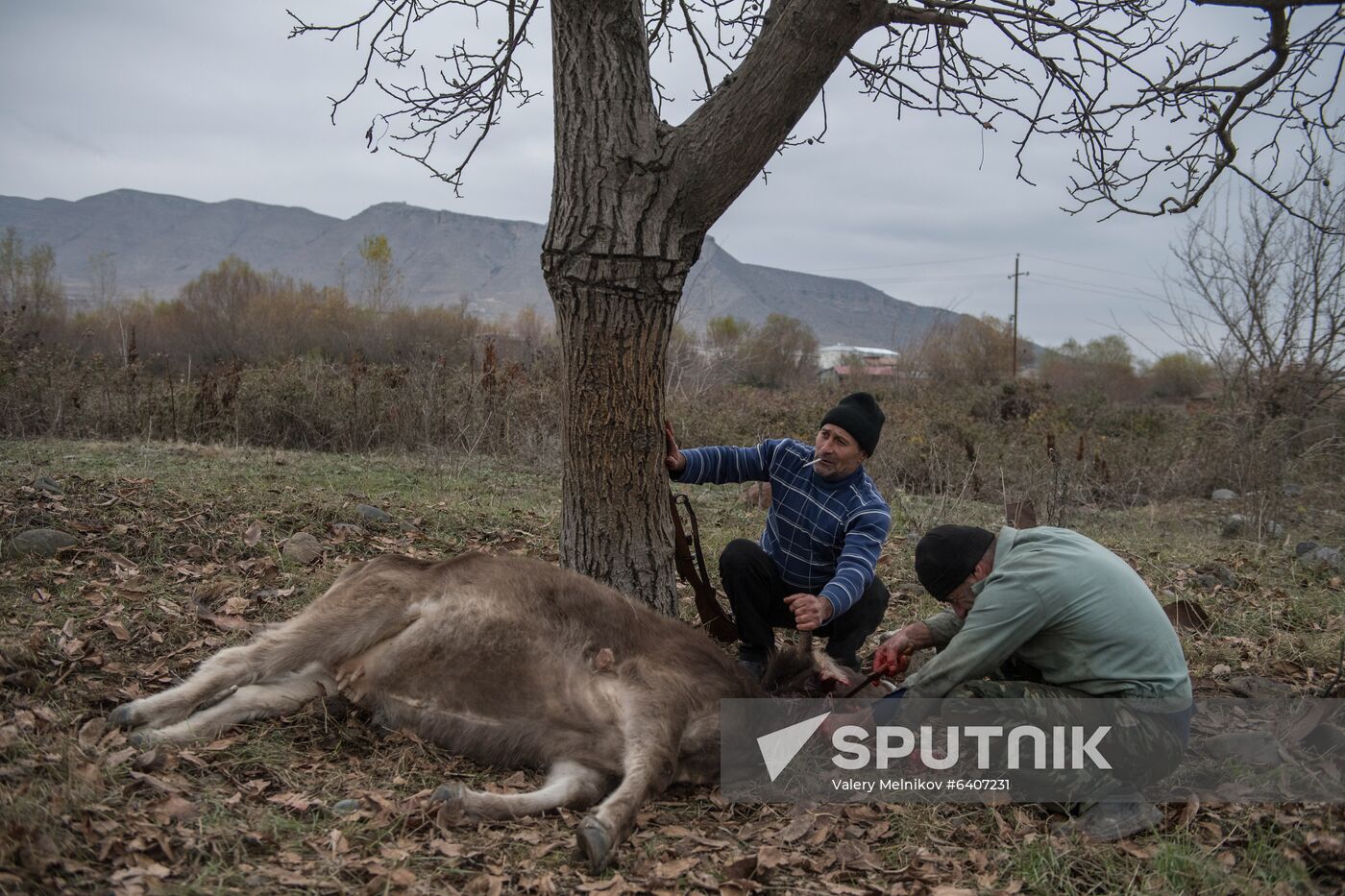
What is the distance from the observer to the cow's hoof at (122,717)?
12.5 ft

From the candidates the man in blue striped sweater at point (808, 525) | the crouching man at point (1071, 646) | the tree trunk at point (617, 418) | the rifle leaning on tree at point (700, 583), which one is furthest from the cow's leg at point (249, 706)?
the crouching man at point (1071, 646)

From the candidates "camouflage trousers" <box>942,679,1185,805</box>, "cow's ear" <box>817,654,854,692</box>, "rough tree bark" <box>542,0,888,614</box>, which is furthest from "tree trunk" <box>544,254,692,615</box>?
"camouflage trousers" <box>942,679,1185,805</box>

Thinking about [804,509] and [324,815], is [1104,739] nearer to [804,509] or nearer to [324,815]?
[804,509]

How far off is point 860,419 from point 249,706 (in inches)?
131

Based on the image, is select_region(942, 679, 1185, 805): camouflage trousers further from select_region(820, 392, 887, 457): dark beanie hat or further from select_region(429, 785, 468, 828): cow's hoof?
select_region(429, 785, 468, 828): cow's hoof

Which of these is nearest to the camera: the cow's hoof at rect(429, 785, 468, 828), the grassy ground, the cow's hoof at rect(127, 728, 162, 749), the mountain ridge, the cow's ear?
the grassy ground

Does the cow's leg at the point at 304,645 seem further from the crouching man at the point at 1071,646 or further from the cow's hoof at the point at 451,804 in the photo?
the crouching man at the point at 1071,646

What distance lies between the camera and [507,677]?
3957 millimetres

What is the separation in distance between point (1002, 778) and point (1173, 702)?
78cm

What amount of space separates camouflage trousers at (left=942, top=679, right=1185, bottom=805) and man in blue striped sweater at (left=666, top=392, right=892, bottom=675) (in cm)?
105

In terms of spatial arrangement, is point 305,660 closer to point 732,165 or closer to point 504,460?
point 732,165

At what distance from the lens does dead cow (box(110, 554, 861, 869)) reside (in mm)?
3797

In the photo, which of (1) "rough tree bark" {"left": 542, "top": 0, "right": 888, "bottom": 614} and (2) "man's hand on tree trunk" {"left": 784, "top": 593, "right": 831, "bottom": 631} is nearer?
(2) "man's hand on tree trunk" {"left": 784, "top": 593, "right": 831, "bottom": 631}

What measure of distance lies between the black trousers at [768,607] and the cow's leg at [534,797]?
1675 millimetres
